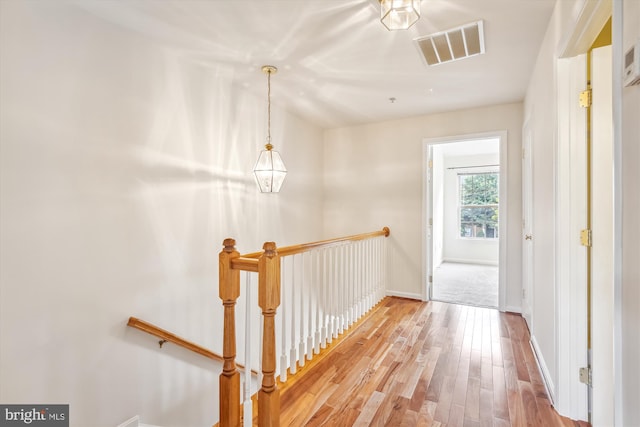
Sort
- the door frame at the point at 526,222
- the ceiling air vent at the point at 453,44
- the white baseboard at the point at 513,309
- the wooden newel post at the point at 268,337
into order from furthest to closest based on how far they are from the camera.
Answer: the white baseboard at the point at 513,309 < the door frame at the point at 526,222 < the ceiling air vent at the point at 453,44 < the wooden newel post at the point at 268,337

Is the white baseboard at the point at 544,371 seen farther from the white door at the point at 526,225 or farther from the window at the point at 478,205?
the window at the point at 478,205

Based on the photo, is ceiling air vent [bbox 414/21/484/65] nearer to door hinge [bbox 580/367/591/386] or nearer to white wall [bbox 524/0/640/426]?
white wall [bbox 524/0/640/426]

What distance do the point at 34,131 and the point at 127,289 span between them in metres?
1.13

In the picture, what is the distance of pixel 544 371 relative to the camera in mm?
2199

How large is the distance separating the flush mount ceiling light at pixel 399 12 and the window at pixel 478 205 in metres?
6.32

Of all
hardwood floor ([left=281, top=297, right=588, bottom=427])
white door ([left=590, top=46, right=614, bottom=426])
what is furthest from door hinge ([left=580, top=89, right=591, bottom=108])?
hardwood floor ([left=281, top=297, right=588, bottom=427])

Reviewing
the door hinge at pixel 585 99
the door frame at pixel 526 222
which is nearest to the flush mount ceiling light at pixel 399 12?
the door hinge at pixel 585 99

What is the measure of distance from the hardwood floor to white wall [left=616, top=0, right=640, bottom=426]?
3.61 feet

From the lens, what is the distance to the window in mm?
7066

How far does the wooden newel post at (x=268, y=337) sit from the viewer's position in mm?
1565

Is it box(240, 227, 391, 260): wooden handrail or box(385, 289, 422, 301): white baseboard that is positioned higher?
box(240, 227, 391, 260): wooden handrail

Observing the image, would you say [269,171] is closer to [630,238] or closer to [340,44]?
[340,44]

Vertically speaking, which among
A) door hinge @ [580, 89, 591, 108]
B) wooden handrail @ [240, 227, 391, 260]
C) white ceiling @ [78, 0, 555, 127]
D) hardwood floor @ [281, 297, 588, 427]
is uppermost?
white ceiling @ [78, 0, 555, 127]

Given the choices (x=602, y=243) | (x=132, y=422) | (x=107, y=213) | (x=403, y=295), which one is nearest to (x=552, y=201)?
(x=602, y=243)
